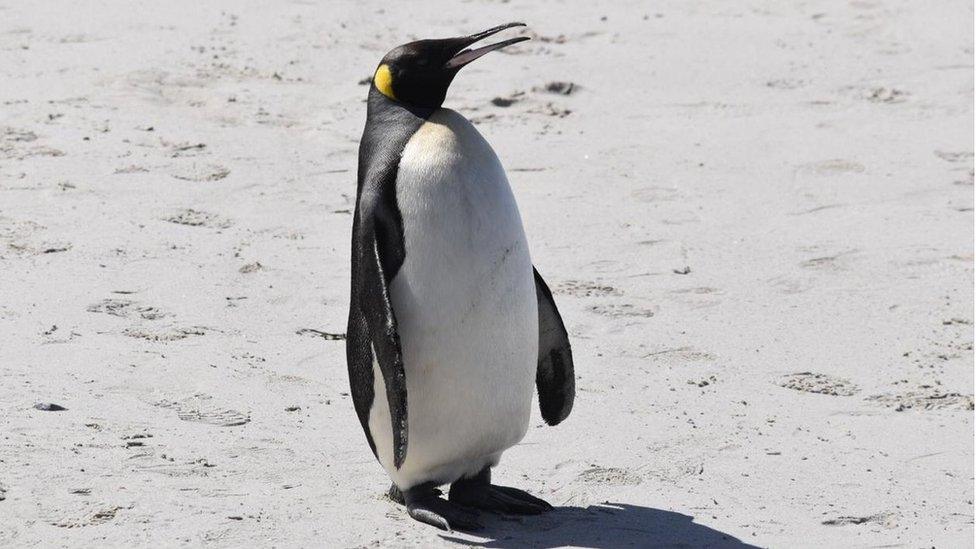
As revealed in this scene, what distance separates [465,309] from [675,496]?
2.68ft

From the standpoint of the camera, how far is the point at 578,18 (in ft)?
31.1

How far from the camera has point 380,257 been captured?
3867mm

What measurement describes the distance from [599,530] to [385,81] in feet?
4.03

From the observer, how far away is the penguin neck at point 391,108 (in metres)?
4.00

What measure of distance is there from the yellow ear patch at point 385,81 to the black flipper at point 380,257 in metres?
0.02

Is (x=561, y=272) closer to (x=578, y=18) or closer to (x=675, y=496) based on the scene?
(x=675, y=496)

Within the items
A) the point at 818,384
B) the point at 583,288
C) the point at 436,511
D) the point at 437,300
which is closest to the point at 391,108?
the point at 437,300

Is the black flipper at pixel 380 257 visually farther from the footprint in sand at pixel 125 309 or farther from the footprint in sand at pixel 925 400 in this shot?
the footprint in sand at pixel 925 400

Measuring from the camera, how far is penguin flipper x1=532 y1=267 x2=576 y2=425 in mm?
4328

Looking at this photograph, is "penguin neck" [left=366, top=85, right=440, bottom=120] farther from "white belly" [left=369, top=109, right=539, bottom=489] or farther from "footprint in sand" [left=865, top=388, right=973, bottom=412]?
"footprint in sand" [left=865, top=388, right=973, bottom=412]

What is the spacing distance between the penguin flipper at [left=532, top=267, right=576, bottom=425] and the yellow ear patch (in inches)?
25.8

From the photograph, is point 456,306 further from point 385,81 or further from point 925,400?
point 925,400

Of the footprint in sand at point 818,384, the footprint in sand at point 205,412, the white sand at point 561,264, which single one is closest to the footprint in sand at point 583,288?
the white sand at point 561,264

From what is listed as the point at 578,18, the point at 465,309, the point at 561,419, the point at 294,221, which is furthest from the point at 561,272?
the point at 578,18
